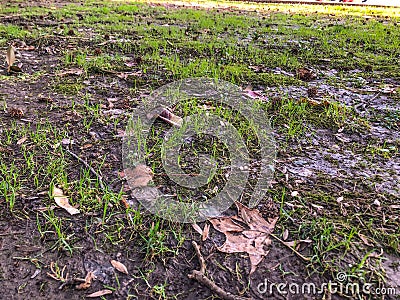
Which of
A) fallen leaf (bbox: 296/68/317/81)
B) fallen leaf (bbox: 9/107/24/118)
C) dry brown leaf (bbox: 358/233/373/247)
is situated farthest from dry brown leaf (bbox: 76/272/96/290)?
fallen leaf (bbox: 296/68/317/81)

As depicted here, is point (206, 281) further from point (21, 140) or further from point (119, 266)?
point (21, 140)

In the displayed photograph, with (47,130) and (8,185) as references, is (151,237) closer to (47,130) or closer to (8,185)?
(8,185)

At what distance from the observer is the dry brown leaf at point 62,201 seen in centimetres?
172

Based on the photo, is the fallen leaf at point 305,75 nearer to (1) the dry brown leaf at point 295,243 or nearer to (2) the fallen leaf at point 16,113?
(1) the dry brown leaf at point 295,243

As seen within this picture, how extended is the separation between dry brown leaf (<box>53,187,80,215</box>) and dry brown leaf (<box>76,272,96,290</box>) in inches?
15.3

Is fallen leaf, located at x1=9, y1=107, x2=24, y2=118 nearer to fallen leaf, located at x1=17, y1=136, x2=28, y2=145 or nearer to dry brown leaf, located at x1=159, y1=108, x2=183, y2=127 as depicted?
fallen leaf, located at x1=17, y1=136, x2=28, y2=145

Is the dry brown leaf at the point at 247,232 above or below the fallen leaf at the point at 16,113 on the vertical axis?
below

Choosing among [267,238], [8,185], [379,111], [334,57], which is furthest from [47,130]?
[334,57]

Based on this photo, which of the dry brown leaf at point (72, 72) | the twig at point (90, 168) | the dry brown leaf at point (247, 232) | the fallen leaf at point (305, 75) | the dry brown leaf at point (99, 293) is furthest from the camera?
the fallen leaf at point (305, 75)

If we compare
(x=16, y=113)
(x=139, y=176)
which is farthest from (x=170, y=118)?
(x=16, y=113)

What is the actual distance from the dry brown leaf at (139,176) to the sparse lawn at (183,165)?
0.04 metres

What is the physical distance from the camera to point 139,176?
1.99 metres

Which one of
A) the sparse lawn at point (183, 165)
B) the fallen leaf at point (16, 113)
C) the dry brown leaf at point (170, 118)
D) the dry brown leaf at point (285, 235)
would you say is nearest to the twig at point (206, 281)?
the sparse lawn at point (183, 165)

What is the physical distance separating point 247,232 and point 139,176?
2.29ft
